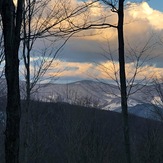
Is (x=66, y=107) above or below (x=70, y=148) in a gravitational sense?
above

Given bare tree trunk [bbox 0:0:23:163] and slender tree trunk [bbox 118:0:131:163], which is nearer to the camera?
bare tree trunk [bbox 0:0:23:163]

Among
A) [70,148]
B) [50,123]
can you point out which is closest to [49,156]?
[50,123]

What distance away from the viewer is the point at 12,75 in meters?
6.39

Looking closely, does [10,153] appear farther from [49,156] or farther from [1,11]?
[49,156]

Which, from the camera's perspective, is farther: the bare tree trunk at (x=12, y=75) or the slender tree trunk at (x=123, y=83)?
the slender tree trunk at (x=123, y=83)

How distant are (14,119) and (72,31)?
93.0 inches

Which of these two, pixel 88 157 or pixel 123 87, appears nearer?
pixel 123 87

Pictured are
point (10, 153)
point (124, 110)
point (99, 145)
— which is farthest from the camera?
point (99, 145)

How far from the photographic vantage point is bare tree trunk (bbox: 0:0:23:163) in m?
6.25

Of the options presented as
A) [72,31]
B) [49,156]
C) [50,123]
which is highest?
[72,31]

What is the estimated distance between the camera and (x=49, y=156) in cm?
5294

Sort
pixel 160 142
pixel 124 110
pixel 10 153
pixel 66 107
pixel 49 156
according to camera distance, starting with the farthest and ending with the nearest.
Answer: pixel 49 156, pixel 66 107, pixel 160 142, pixel 124 110, pixel 10 153

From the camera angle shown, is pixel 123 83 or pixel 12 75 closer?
pixel 12 75

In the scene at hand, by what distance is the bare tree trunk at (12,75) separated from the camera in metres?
6.25
